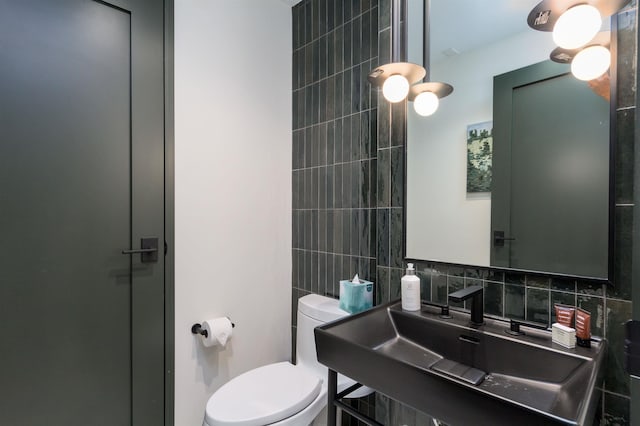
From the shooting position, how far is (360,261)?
1.70m

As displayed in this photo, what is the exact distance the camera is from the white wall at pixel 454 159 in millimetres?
1154

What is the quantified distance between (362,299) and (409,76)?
997 millimetres

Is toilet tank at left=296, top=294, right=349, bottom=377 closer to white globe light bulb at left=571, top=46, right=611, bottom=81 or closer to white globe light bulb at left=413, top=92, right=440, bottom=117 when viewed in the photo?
white globe light bulb at left=413, top=92, right=440, bottom=117

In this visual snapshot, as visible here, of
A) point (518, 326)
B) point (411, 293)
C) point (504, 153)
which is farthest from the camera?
point (411, 293)

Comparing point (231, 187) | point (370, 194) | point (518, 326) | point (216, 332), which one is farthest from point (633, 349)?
point (231, 187)

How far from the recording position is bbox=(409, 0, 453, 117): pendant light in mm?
1318

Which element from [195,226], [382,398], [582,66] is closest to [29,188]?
[195,226]

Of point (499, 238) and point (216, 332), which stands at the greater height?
point (499, 238)

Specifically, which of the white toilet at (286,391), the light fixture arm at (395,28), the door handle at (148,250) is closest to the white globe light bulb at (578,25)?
the light fixture arm at (395,28)

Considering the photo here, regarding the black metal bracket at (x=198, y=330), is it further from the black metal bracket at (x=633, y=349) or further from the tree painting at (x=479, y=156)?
the black metal bracket at (x=633, y=349)

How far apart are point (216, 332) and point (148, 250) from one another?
0.52 m

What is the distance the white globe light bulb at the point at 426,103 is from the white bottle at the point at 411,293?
0.68 m

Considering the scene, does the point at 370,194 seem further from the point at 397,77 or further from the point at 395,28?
the point at 395,28

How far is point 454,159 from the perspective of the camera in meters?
1.27
